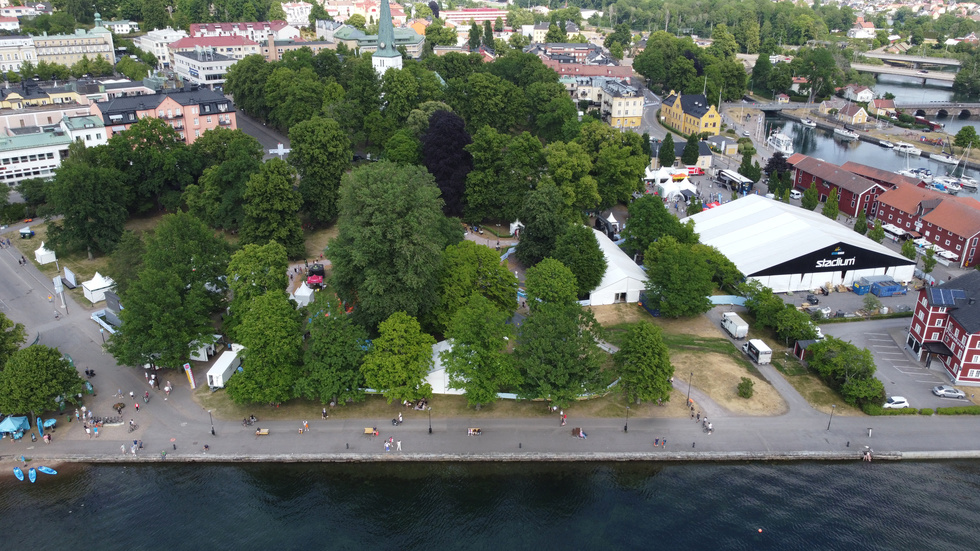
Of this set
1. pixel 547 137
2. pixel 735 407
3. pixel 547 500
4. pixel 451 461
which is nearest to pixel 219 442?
pixel 451 461

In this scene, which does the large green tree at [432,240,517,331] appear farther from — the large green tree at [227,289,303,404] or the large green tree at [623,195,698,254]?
the large green tree at [623,195,698,254]

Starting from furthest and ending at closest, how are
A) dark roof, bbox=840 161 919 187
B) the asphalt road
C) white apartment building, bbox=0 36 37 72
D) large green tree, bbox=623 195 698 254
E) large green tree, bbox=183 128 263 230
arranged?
white apartment building, bbox=0 36 37 72 → the asphalt road → dark roof, bbox=840 161 919 187 → large green tree, bbox=183 128 263 230 → large green tree, bbox=623 195 698 254

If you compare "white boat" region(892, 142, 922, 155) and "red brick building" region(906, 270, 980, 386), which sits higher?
"white boat" region(892, 142, 922, 155)

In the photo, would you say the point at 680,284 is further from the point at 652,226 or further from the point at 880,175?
the point at 880,175

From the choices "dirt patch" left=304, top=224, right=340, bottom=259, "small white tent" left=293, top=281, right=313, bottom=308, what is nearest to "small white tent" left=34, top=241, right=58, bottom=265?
"dirt patch" left=304, top=224, right=340, bottom=259

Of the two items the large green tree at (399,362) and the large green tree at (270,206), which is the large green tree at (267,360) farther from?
the large green tree at (270,206)
